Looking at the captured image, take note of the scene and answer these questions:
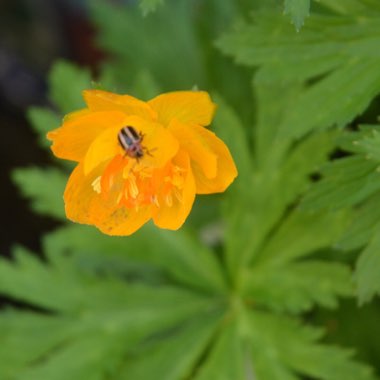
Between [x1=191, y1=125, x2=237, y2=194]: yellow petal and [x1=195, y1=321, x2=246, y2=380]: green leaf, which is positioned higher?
[x1=195, y1=321, x2=246, y2=380]: green leaf

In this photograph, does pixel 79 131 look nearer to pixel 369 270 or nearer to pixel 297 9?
pixel 297 9

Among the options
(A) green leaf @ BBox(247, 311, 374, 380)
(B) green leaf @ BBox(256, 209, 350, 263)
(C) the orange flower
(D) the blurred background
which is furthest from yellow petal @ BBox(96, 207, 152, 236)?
(D) the blurred background

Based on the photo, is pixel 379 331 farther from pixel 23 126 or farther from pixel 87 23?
pixel 87 23

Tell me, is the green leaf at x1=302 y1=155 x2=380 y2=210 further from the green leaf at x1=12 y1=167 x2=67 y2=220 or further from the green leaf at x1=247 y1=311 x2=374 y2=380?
the green leaf at x1=12 y1=167 x2=67 y2=220

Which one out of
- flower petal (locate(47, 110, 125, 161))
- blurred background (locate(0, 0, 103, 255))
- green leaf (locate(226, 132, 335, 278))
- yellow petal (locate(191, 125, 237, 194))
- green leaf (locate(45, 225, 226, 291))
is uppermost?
blurred background (locate(0, 0, 103, 255))

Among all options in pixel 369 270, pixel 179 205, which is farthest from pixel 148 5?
pixel 369 270

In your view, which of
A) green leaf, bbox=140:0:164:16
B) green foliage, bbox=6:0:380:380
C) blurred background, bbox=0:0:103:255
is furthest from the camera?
blurred background, bbox=0:0:103:255

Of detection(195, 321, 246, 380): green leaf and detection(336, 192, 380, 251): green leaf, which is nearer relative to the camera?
detection(336, 192, 380, 251): green leaf

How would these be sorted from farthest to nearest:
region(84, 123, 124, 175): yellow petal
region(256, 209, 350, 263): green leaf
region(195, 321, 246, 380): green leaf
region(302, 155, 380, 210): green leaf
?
region(195, 321, 246, 380): green leaf
region(256, 209, 350, 263): green leaf
region(302, 155, 380, 210): green leaf
region(84, 123, 124, 175): yellow petal

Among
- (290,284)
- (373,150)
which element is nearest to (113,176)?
(373,150)
